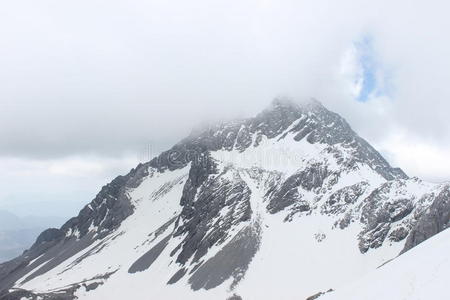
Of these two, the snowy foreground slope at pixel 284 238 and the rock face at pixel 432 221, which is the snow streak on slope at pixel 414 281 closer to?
the rock face at pixel 432 221

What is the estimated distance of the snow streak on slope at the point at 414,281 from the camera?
925 inches

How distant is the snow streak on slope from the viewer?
925 inches

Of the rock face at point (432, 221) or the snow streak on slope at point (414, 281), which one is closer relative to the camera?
the snow streak on slope at point (414, 281)

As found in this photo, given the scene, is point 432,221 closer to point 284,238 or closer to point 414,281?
point 284,238

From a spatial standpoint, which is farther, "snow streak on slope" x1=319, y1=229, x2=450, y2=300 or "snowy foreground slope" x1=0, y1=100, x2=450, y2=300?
"snowy foreground slope" x1=0, y1=100, x2=450, y2=300

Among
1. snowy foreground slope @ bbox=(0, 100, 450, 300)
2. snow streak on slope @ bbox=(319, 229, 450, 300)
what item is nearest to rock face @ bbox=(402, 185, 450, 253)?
snowy foreground slope @ bbox=(0, 100, 450, 300)

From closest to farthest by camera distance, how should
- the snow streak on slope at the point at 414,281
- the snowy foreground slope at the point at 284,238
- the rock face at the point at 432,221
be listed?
the snow streak on slope at the point at 414,281 → the rock face at the point at 432,221 → the snowy foreground slope at the point at 284,238

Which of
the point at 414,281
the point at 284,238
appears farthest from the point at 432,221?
the point at 414,281

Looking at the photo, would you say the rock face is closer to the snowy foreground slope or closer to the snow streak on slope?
the snowy foreground slope

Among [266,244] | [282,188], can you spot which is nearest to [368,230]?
[266,244]

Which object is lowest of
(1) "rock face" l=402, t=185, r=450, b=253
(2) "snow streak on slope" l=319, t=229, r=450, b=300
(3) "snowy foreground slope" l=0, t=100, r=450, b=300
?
(1) "rock face" l=402, t=185, r=450, b=253

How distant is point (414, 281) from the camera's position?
25984mm

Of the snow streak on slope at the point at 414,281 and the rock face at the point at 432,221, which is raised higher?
the snow streak on slope at the point at 414,281

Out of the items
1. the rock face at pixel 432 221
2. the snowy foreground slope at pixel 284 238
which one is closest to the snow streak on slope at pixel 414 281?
the rock face at pixel 432 221
